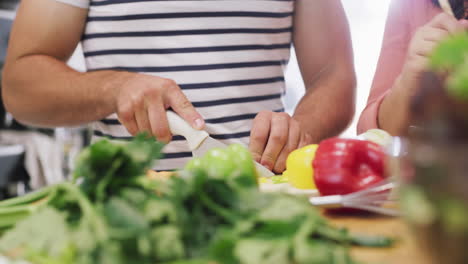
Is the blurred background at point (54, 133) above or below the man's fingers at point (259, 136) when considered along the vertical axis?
below

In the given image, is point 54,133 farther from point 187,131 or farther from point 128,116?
point 187,131

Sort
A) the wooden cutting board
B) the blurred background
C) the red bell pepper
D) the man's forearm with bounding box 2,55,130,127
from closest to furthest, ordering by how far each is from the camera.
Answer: the wooden cutting board, the red bell pepper, the man's forearm with bounding box 2,55,130,127, the blurred background

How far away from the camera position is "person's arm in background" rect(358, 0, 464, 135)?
1.25 metres

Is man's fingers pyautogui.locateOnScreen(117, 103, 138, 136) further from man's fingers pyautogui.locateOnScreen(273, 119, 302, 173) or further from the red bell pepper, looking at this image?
the red bell pepper

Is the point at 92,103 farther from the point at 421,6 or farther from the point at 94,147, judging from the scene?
the point at 421,6

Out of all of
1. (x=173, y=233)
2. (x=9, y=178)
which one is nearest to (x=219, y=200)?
(x=173, y=233)

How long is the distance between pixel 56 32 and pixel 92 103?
0.31 metres

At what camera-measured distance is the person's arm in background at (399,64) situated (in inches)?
49.1

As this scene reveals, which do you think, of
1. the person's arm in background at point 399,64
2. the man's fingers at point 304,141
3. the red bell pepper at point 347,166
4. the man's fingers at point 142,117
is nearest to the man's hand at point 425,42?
the person's arm in background at point 399,64

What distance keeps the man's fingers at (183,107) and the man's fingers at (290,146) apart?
258 millimetres

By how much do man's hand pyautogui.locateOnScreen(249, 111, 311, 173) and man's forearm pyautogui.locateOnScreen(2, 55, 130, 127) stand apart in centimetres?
37

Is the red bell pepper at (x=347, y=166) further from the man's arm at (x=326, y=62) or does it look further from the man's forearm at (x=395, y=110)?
the man's arm at (x=326, y=62)

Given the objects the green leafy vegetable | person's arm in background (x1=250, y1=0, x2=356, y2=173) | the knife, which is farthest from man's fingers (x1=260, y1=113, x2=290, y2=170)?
the green leafy vegetable

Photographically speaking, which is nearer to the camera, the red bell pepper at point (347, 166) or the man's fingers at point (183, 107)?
the red bell pepper at point (347, 166)
